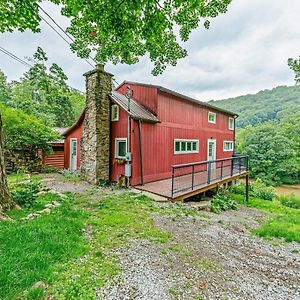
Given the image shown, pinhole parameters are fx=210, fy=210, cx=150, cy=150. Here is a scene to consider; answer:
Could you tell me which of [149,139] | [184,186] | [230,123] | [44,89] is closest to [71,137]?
[149,139]

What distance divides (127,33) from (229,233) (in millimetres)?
5408

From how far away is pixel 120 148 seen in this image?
32.7 feet

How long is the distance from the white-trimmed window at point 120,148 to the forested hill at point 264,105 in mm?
51034

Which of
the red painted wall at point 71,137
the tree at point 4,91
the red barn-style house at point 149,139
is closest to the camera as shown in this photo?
the red barn-style house at point 149,139

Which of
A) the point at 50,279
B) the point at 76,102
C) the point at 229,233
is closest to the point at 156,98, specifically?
the point at 229,233

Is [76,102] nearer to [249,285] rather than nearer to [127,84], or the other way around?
[127,84]

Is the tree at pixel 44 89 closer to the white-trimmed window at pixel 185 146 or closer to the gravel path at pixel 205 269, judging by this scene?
the white-trimmed window at pixel 185 146

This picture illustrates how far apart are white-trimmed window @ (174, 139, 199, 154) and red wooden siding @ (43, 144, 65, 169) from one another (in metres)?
8.94

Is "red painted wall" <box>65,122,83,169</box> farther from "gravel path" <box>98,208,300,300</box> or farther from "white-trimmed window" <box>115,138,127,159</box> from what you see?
"gravel path" <box>98,208,300,300</box>

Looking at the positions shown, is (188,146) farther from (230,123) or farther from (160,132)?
(230,123)

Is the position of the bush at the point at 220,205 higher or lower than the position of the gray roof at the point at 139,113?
lower

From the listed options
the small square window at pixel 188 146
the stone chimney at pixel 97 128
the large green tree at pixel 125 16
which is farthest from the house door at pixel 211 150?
the large green tree at pixel 125 16

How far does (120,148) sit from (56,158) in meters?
7.98

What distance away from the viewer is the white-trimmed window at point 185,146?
11.8 meters
